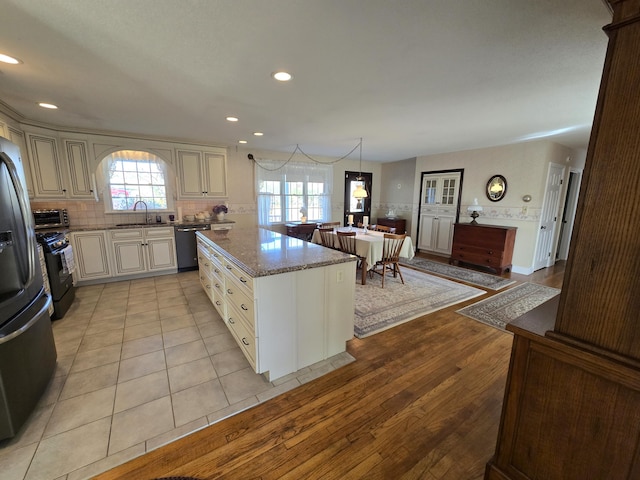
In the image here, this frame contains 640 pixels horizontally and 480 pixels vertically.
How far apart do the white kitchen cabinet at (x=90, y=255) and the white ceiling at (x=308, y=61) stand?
64.1 inches

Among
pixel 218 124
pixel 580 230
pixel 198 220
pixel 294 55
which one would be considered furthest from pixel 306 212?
pixel 580 230

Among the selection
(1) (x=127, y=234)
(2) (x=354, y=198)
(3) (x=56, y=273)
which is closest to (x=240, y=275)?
(3) (x=56, y=273)

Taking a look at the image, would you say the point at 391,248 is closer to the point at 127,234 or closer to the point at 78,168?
the point at 127,234

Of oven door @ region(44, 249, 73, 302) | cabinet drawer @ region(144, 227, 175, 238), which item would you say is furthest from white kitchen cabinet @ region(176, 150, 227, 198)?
oven door @ region(44, 249, 73, 302)

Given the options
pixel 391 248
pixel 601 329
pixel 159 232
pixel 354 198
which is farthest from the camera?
pixel 354 198

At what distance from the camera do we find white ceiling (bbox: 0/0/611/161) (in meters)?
1.41

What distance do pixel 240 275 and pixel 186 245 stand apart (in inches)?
124

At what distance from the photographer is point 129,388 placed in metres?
1.94

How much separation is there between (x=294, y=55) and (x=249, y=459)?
8.42ft

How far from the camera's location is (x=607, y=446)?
99 cm

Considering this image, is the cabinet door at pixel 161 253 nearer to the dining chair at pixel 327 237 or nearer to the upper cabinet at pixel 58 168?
the upper cabinet at pixel 58 168

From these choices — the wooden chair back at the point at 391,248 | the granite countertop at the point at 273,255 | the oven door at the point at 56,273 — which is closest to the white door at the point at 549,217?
the wooden chair back at the point at 391,248

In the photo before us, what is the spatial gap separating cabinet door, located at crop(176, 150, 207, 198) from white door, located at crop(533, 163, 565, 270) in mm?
6290

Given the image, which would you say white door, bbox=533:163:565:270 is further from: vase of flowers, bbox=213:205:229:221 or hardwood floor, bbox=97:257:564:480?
vase of flowers, bbox=213:205:229:221
